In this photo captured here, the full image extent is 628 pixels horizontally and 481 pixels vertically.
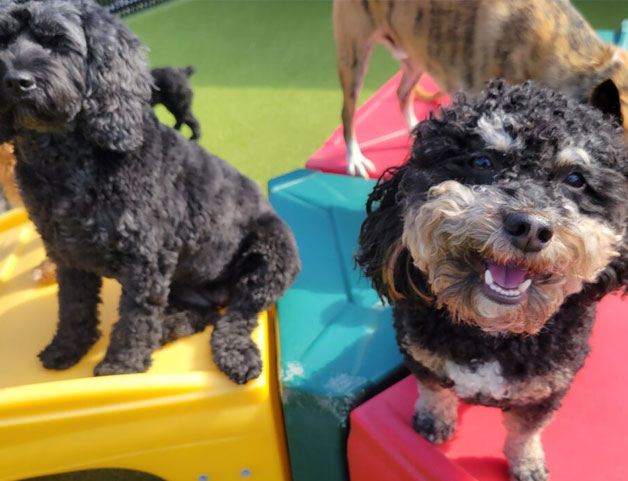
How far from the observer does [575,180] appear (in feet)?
3.61

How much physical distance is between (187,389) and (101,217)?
539mm

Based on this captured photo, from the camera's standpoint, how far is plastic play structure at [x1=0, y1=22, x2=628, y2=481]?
4.71ft

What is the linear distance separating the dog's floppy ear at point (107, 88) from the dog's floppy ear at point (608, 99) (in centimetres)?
121

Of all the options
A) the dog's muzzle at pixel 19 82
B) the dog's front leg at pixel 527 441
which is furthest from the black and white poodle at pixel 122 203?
the dog's front leg at pixel 527 441

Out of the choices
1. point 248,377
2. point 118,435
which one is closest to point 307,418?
point 248,377

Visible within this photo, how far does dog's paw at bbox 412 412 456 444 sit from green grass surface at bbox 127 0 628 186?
2.02m

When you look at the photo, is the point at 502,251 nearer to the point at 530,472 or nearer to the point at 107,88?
the point at 530,472

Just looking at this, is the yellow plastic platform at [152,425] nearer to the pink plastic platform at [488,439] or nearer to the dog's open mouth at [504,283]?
the pink plastic platform at [488,439]

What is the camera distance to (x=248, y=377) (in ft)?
5.19

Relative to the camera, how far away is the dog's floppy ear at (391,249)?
1276mm

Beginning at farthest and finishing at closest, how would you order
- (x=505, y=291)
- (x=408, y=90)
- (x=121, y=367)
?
(x=408, y=90) → (x=121, y=367) → (x=505, y=291)

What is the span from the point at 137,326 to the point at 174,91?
732mm

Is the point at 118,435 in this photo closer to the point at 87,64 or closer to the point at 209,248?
the point at 209,248

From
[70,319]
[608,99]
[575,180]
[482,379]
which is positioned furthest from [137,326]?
[608,99]
